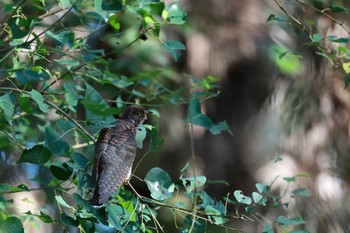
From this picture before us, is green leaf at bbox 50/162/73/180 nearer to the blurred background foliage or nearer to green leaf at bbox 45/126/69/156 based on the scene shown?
green leaf at bbox 45/126/69/156

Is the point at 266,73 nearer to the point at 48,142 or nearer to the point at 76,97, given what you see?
the point at 76,97

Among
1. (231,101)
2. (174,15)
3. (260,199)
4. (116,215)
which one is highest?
(174,15)

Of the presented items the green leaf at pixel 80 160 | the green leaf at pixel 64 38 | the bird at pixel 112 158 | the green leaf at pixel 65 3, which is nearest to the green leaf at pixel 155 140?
the bird at pixel 112 158

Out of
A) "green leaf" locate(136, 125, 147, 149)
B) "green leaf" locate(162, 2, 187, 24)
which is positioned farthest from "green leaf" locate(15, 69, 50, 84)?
"green leaf" locate(162, 2, 187, 24)

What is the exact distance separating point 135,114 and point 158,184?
1.31 feet

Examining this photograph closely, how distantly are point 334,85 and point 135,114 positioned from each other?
1.90 metres

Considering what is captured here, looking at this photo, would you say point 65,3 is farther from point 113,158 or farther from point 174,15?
point 113,158

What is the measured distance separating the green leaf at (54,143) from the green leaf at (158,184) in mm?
209

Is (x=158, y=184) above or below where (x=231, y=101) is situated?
above

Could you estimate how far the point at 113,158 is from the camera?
1.60 meters

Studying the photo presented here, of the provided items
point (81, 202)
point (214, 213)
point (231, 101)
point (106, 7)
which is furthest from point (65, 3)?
point (231, 101)

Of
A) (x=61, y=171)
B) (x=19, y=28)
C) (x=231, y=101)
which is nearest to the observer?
(x=61, y=171)

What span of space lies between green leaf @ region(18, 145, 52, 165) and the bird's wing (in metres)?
0.12

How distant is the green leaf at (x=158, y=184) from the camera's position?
153 centimetres
